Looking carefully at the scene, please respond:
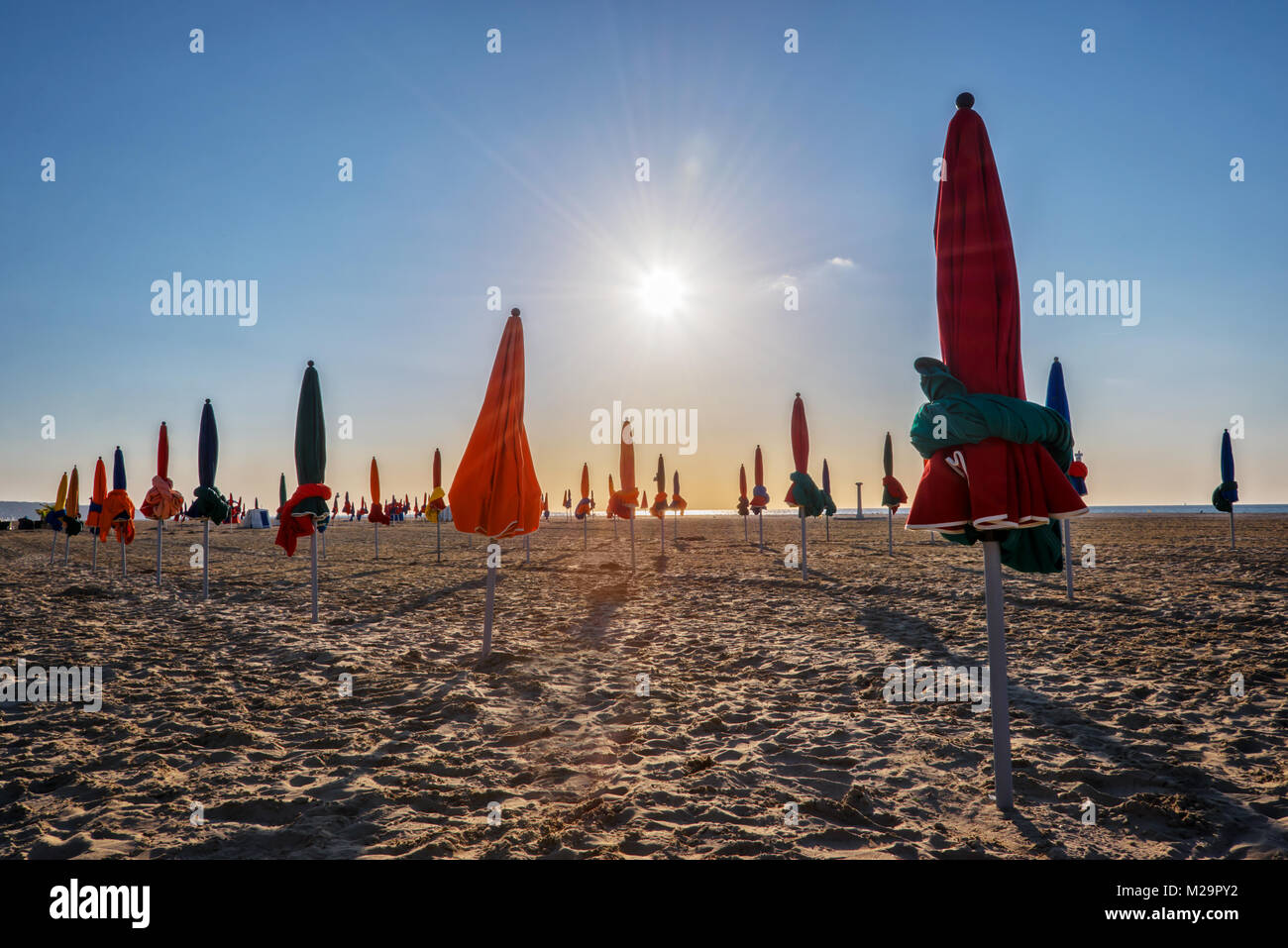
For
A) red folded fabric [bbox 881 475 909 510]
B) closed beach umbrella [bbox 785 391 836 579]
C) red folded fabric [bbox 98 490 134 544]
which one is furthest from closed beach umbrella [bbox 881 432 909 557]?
red folded fabric [bbox 98 490 134 544]

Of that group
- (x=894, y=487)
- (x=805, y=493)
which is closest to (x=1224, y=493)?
Answer: (x=894, y=487)

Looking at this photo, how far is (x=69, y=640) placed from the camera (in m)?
7.46

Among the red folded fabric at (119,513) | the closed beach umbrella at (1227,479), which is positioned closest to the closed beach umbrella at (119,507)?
the red folded fabric at (119,513)

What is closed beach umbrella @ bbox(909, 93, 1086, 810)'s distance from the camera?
118 inches

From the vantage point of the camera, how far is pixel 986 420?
2943 mm

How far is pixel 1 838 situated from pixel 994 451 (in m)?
5.54

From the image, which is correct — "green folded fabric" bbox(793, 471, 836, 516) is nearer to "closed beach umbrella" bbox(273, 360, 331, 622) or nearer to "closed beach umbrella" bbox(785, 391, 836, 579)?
A: "closed beach umbrella" bbox(785, 391, 836, 579)

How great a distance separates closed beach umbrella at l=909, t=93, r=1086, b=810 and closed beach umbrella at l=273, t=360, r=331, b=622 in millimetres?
7959

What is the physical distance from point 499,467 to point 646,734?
3.17 m

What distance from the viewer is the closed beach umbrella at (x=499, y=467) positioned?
6289 millimetres

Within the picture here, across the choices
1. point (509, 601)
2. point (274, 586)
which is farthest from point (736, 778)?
point (274, 586)

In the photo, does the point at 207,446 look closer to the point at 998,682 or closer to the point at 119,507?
the point at 119,507
